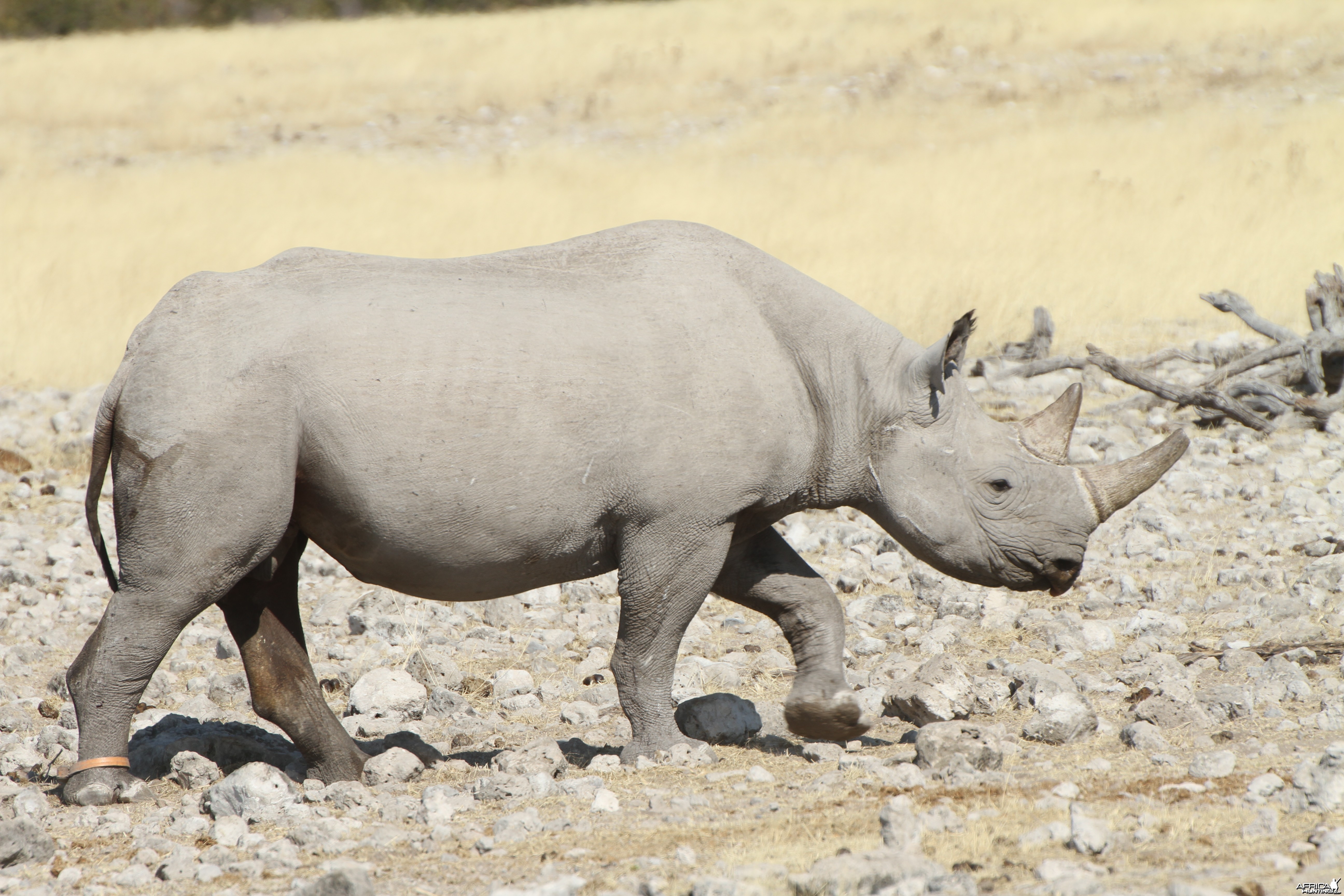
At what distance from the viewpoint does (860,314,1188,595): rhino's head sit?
6.07 m

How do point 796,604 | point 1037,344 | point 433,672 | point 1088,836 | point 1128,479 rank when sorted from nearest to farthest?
1. point 1088,836
2. point 1128,479
3. point 796,604
4. point 433,672
5. point 1037,344

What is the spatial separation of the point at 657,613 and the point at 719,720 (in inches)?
27.5

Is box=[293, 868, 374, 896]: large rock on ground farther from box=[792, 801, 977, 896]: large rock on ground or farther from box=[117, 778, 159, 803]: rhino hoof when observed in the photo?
box=[117, 778, 159, 803]: rhino hoof

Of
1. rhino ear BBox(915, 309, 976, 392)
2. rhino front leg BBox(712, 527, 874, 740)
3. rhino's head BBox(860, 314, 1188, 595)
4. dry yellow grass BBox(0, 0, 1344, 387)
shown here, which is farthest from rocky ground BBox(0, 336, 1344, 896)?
dry yellow grass BBox(0, 0, 1344, 387)

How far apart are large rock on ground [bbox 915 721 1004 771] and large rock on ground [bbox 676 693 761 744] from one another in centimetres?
90

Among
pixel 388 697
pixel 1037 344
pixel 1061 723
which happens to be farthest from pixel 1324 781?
pixel 1037 344

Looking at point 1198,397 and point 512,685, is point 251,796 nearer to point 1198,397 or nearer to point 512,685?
point 512,685

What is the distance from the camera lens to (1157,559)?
8.88 m

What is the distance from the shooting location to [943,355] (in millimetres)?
5883

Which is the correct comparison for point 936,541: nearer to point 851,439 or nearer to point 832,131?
point 851,439

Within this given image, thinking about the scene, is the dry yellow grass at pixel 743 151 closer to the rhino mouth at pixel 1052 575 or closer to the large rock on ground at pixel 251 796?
the rhino mouth at pixel 1052 575

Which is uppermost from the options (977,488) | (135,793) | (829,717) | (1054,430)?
(1054,430)

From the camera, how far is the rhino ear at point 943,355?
19.2 ft

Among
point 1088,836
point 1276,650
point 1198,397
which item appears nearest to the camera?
point 1088,836
